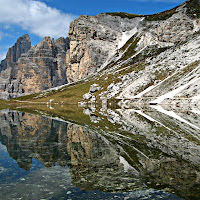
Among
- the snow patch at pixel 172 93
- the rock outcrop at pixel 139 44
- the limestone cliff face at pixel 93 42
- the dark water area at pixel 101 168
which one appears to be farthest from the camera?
the limestone cliff face at pixel 93 42

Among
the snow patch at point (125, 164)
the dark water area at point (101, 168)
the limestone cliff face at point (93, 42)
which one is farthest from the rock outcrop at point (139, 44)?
the snow patch at point (125, 164)

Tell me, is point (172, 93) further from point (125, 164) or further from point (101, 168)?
point (101, 168)

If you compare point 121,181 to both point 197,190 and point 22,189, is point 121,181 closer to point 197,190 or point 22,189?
point 197,190

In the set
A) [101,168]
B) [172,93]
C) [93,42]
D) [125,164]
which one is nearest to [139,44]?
[93,42]

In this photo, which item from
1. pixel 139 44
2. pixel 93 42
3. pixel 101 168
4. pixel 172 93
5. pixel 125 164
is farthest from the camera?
pixel 93 42

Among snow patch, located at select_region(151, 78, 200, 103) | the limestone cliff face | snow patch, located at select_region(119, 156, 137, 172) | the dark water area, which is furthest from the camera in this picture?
the limestone cliff face

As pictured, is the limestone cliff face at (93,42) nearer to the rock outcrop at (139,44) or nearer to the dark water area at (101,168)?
the rock outcrop at (139,44)

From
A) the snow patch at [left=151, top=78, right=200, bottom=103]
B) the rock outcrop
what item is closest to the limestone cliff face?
the rock outcrop

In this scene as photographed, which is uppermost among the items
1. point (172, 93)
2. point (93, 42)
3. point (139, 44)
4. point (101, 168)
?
point (93, 42)

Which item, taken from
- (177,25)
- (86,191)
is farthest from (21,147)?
(177,25)

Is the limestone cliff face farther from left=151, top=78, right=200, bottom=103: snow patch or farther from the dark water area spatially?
the dark water area

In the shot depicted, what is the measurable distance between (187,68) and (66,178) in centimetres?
8656

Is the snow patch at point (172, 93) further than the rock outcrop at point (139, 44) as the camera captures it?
No

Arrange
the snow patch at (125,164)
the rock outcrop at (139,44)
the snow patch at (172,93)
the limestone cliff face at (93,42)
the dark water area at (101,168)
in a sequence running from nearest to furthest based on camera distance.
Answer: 1. the dark water area at (101,168)
2. the snow patch at (125,164)
3. the snow patch at (172,93)
4. the rock outcrop at (139,44)
5. the limestone cliff face at (93,42)
